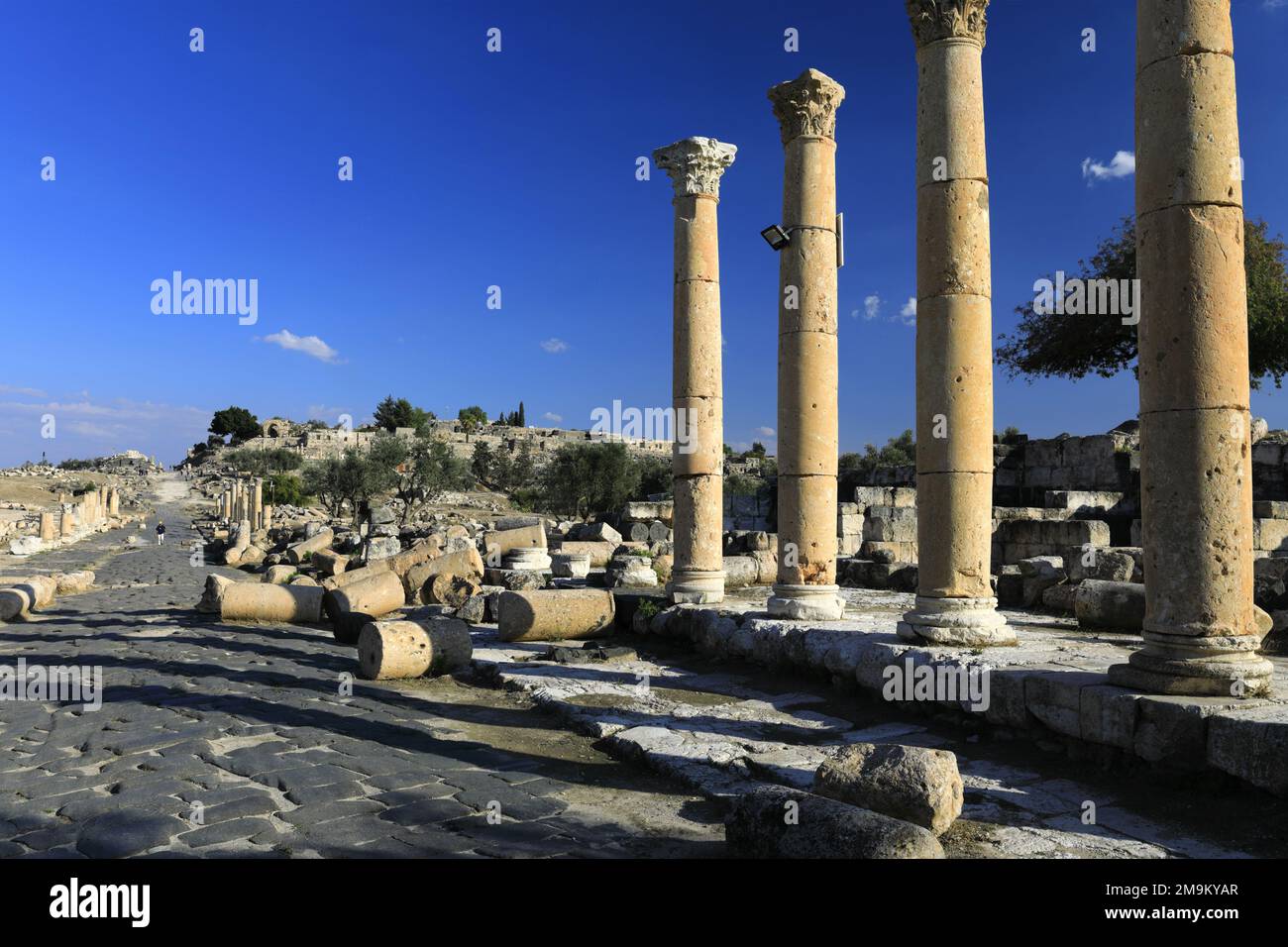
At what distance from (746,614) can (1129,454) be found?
566 inches

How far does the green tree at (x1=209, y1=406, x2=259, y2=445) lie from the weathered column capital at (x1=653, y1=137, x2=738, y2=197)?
345ft

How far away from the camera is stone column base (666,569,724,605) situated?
1220 centimetres

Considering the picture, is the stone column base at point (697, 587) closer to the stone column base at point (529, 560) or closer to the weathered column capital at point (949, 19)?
the stone column base at point (529, 560)

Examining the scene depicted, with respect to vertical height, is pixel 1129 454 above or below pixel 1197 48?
below

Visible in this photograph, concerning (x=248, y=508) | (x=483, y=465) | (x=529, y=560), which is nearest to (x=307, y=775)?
(x=529, y=560)

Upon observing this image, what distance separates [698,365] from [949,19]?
5.51 m

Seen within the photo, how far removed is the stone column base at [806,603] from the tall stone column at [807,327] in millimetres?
151

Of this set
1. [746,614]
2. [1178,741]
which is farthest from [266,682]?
[1178,741]

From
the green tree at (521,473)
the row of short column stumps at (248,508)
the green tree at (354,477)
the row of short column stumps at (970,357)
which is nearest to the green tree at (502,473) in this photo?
the green tree at (521,473)

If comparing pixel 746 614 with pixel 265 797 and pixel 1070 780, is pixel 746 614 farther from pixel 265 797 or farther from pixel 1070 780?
pixel 265 797

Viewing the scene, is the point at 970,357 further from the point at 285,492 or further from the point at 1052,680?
the point at 285,492

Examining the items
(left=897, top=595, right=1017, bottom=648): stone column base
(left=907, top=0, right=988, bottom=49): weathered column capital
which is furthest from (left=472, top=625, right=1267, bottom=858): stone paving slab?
(left=907, top=0, right=988, bottom=49): weathered column capital

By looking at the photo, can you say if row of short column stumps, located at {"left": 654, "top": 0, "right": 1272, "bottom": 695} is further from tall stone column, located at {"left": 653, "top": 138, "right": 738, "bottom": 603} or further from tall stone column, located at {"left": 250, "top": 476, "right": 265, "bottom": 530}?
tall stone column, located at {"left": 250, "top": 476, "right": 265, "bottom": 530}

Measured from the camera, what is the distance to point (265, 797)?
205 inches
